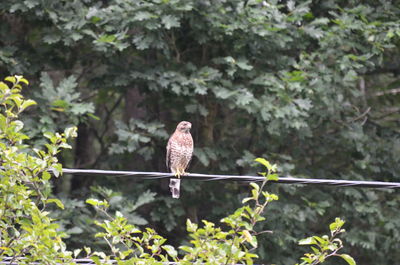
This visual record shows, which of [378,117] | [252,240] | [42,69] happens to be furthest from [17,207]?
[378,117]

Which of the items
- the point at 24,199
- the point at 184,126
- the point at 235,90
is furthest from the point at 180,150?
the point at 24,199

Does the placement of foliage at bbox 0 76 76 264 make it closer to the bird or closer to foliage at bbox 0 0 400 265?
the bird

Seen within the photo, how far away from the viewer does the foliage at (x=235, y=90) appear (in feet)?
25.5

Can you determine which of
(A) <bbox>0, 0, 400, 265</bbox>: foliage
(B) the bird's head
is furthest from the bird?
(A) <bbox>0, 0, 400, 265</bbox>: foliage

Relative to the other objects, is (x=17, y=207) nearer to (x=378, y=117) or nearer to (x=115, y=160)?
(x=115, y=160)

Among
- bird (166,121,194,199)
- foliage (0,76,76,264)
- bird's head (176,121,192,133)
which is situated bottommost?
bird (166,121,194,199)

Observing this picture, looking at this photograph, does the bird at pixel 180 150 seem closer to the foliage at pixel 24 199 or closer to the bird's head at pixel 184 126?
the bird's head at pixel 184 126

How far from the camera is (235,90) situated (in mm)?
7934

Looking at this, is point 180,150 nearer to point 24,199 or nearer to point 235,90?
point 235,90

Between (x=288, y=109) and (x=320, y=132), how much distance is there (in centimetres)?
150

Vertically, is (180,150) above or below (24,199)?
below

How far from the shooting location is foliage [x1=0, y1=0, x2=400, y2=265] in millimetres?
7758

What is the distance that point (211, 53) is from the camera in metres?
8.72

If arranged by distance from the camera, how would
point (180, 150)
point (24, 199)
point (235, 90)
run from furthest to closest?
point (235, 90), point (180, 150), point (24, 199)
